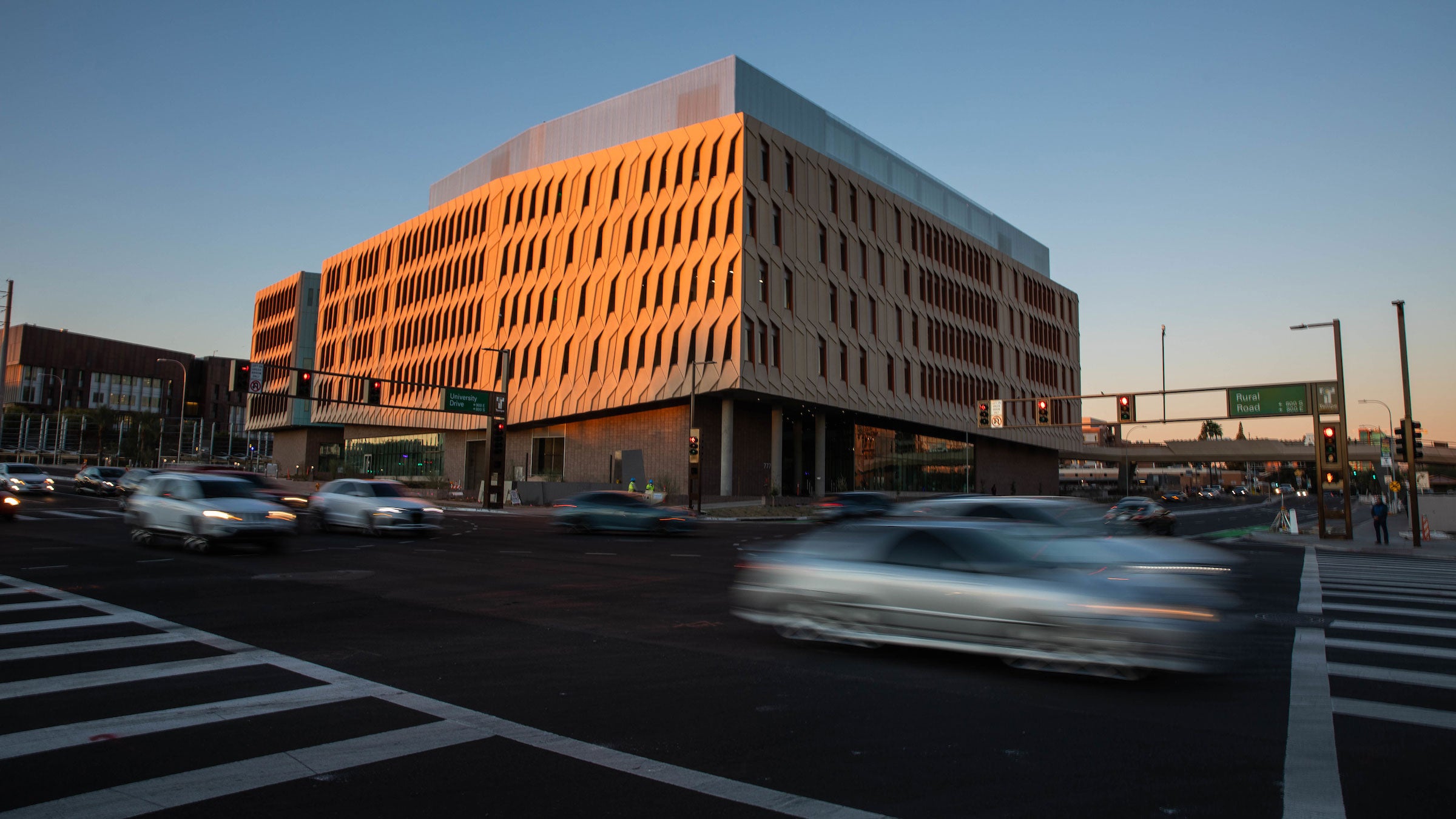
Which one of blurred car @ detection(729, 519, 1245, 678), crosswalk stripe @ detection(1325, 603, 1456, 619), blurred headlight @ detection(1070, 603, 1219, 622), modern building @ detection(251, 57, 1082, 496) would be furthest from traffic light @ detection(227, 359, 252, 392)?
crosswalk stripe @ detection(1325, 603, 1456, 619)

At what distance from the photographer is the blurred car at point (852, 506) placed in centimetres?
3167

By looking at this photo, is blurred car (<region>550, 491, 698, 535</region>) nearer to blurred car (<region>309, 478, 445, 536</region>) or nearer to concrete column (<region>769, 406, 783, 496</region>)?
blurred car (<region>309, 478, 445, 536</region>)

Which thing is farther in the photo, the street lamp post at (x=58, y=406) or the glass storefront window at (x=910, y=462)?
the street lamp post at (x=58, y=406)

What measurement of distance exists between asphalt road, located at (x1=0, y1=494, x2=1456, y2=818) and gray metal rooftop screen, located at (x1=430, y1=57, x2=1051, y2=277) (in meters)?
43.8

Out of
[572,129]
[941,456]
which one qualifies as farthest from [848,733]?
[941,456]

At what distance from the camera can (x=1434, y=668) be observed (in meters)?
8.32

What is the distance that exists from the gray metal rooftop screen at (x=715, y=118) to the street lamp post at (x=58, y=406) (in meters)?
62.8

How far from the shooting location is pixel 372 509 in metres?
24.2

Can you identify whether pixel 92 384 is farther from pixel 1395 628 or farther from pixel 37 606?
pixel 1395 628

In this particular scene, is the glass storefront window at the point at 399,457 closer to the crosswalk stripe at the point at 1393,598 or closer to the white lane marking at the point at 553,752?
the crosswalk stripe at the point at 1393,598

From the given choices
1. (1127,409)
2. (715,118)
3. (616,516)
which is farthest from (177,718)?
(715,118)

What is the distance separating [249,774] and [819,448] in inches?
2054

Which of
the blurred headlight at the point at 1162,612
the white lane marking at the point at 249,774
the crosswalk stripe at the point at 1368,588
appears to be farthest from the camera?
the crosswalk stripe at the point at 1368,588

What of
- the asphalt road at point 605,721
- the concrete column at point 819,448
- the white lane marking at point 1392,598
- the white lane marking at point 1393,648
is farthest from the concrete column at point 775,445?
the white lane marking at point 1393,648
